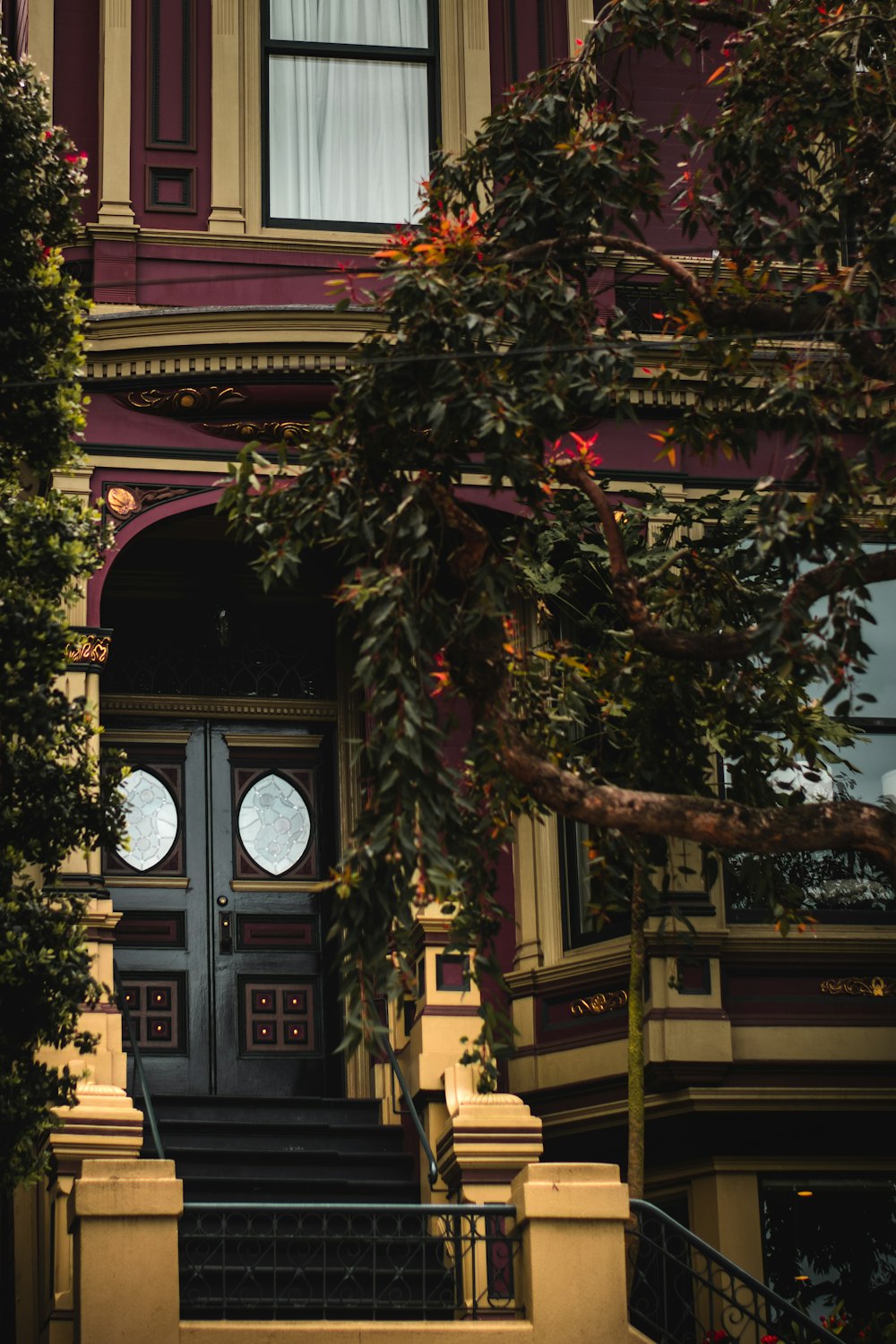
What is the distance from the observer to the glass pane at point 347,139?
15812 millimetres

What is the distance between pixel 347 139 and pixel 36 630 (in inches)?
270

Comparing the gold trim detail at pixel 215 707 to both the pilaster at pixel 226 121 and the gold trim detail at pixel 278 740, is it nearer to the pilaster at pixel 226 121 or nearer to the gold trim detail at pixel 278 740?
the gold trim detail at pixel 278 740

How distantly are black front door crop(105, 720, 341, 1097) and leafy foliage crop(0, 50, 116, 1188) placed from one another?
4.48 meters

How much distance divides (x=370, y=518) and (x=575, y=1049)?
563cm

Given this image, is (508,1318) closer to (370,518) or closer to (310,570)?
(370,518)

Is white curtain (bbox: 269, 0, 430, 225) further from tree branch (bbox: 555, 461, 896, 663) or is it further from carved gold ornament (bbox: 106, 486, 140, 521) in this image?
tree branch (bbox: 555, 461, 896, 663)

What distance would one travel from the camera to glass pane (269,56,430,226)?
15812 mm

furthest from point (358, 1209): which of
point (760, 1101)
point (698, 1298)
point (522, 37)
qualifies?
point (522, 37)

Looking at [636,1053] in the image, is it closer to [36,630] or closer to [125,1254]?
[125,1254]

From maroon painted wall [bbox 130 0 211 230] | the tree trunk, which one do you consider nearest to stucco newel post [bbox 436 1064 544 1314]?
the tree trunk

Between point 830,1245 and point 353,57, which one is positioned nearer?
point 830,1245

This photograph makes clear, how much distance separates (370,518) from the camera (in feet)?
33.1

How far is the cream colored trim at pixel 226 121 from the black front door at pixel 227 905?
3796mm

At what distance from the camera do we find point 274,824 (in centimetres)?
1633
